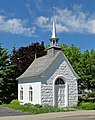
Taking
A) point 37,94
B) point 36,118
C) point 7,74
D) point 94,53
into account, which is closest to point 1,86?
point 7,74

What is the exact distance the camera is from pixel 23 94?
3519 centimetres

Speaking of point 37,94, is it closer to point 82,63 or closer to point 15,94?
point 15,94

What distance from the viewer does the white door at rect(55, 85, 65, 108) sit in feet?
→ 102

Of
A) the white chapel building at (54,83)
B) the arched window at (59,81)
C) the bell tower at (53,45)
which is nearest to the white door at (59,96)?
the white chapel building at (54,83)

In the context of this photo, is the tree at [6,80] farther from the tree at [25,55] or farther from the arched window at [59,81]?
the arched window at [59,81]

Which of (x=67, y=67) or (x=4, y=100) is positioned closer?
(x=67, y=67)

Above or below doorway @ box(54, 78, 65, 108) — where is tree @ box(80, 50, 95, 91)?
above

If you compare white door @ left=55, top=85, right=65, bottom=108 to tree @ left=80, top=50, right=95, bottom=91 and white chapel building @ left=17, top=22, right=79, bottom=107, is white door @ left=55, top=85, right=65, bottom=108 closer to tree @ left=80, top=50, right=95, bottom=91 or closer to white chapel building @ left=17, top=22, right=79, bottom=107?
white chapel building @ left=17, top=22, right=79, bottom=107

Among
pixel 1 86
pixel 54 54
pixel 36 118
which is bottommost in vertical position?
pixel 36 118

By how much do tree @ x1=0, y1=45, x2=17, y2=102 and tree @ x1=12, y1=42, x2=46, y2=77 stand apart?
1350 mm

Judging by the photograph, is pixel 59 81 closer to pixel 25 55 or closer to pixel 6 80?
pixel 6 80

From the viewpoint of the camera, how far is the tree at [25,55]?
1689 inches

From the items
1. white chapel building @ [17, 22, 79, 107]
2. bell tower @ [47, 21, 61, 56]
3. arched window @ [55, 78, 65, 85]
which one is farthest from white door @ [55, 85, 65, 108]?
bell tower @ [47, 21, 61, 56]

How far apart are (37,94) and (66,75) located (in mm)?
4051
